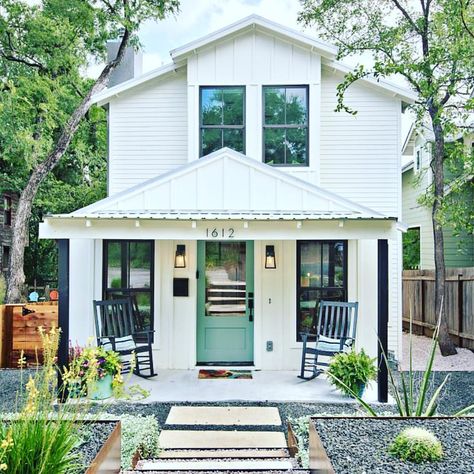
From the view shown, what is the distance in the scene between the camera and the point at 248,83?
874 centimetres

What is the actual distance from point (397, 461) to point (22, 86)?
13417mm

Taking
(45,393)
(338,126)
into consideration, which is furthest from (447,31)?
(45,393)

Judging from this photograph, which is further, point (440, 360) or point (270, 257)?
point (440, 360)

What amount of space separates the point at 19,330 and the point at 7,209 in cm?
1431

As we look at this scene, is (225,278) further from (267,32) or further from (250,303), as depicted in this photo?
(267,32)

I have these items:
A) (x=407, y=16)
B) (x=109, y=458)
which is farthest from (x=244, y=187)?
(x=407, y=16)

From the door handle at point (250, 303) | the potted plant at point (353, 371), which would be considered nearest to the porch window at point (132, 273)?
the door handle at point (250, 303)

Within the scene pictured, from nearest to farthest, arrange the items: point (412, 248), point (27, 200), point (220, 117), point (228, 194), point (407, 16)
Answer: point (228, 194), point (220, 117), point (407, 16), point (27, 200), point (412, 248)

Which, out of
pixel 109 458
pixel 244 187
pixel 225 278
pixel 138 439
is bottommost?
pixel 138 439

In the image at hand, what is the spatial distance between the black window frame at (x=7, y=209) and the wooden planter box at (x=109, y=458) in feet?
63.5

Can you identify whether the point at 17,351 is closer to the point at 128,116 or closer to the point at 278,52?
the point at 128,116

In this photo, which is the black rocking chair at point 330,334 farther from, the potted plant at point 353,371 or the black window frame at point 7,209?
the black window frame at point 7,209

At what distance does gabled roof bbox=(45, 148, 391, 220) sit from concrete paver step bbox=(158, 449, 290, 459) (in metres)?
3.23

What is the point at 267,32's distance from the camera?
873 centimetres
